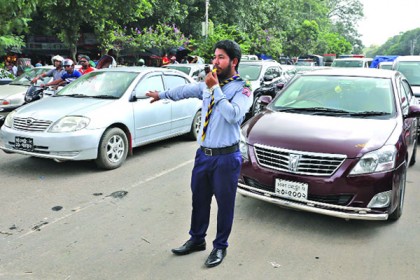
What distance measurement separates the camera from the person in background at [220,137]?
Answer: 9.63 feet

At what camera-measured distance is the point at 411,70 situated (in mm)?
9469

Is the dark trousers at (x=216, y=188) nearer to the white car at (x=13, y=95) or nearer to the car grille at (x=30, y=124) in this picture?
the car grille at (x=30, y=124)

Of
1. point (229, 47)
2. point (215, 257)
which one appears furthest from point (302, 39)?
point (215, 257)

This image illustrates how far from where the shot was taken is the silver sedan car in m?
5.46

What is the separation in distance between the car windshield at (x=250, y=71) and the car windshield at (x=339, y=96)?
5.93 m

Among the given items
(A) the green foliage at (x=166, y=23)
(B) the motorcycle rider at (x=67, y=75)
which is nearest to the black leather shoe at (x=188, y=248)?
(A) the green foliage at (x=166, y=23)

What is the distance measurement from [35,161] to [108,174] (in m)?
1.41

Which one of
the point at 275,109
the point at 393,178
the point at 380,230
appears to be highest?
the point at 275,109

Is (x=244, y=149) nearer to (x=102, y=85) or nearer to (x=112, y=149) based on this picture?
(x=112, y=149)

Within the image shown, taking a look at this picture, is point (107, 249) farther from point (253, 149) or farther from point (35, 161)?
point (35, 161)

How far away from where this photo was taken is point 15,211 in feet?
14.1

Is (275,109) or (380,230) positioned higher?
(275,109)

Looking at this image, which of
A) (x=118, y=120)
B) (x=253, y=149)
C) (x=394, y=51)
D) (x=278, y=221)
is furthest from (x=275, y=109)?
(x=394, y=51)

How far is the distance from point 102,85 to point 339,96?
3714 mm
